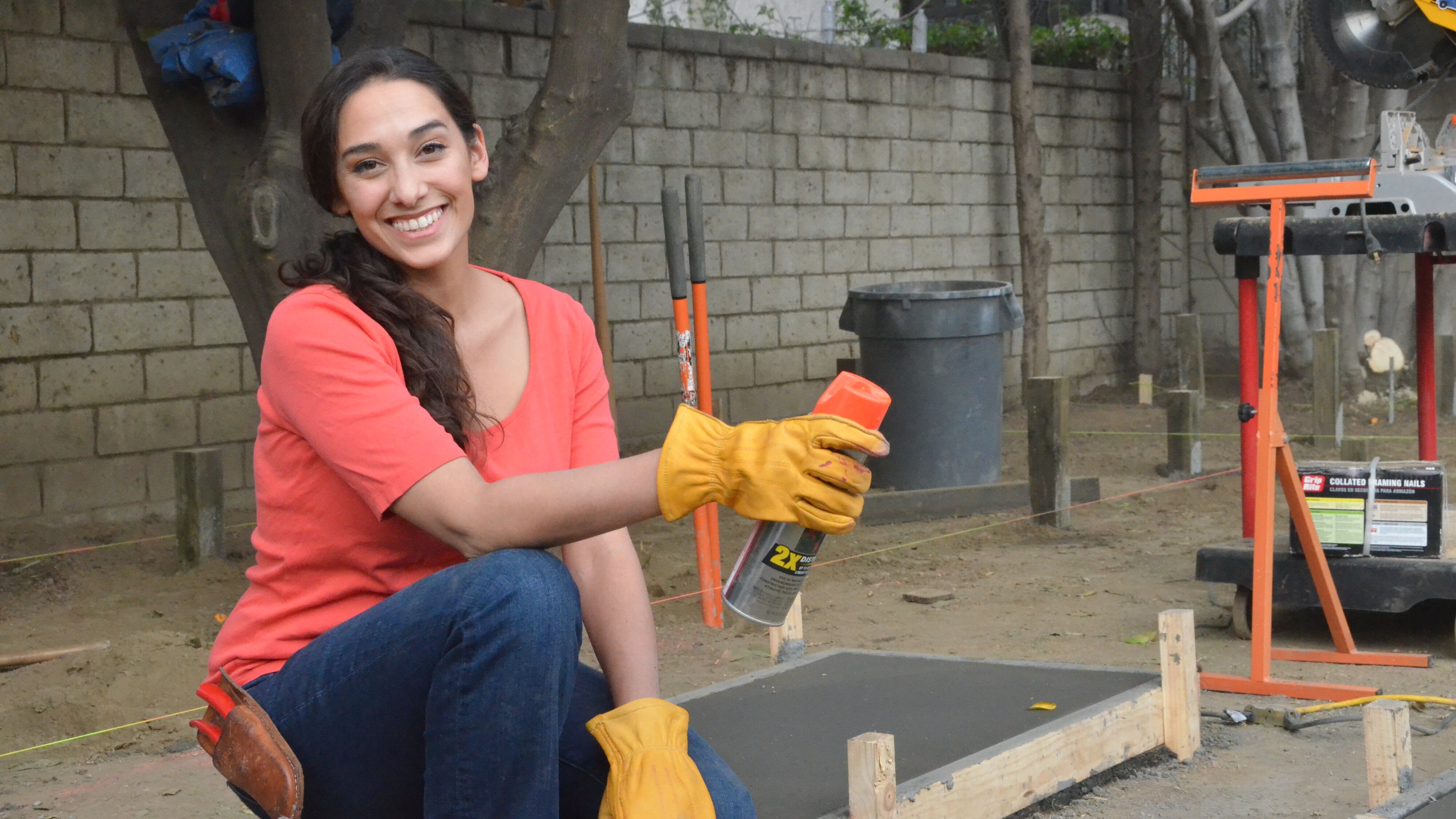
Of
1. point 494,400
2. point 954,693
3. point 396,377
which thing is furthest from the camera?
point 954,693

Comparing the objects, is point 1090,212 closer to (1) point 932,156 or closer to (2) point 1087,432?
(1) point 932,156

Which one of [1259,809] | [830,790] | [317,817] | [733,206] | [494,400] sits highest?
[733,206]

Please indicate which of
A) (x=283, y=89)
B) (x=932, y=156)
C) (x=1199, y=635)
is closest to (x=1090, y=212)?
(x=932, y=156)

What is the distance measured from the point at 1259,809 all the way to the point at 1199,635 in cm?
162

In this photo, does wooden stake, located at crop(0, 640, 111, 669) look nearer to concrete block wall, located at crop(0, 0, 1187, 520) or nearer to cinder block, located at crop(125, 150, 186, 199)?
concrete block wall, located at crop(0, 0, 1187, 520)

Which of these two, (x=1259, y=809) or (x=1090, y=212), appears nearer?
(x=1259, y=809)

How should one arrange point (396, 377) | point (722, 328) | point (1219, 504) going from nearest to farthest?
point (396, 377), point (1219, 504), point (722, 328)

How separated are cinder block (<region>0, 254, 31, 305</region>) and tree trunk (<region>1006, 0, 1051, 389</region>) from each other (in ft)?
20.9

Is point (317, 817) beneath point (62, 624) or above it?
above

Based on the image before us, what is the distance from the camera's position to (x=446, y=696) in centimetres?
173

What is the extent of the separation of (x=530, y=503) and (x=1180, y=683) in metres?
2.04

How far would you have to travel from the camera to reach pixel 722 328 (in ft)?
27.6

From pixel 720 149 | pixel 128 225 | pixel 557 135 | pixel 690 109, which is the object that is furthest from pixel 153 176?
pixel 720 149

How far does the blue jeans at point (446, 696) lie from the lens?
1.71m
